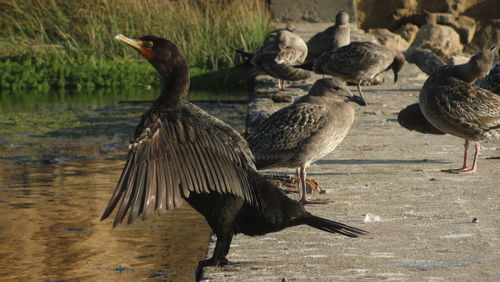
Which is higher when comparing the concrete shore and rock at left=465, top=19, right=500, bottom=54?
the concrete shore

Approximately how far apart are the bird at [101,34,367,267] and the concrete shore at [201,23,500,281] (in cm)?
25

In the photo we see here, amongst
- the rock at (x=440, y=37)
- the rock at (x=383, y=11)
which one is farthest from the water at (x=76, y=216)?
the rock at (x=383, y=11)

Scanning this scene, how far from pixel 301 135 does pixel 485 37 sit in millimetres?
22135

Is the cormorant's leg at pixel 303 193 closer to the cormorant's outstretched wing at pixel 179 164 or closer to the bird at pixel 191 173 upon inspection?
the bird at pixel 191 173

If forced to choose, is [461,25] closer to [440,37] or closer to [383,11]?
[440,37]

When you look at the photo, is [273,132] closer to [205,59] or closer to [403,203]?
[403,203]

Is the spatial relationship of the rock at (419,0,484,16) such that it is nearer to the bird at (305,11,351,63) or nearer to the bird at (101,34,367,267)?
the bird at (305,11,351,63)

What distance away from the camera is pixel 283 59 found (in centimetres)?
1409

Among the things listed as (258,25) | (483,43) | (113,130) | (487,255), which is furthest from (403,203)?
(483,43)

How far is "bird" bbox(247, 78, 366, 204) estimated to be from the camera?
7.31 meters

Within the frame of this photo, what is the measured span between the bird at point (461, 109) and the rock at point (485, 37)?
65.4ft


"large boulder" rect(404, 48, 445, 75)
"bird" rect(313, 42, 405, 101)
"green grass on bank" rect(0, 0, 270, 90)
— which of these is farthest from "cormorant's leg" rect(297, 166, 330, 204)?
"green grass on bank" rect(0, 0, 270, 90)

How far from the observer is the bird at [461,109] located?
8.46 meters

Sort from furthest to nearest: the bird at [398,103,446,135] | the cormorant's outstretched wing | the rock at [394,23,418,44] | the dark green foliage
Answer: the rock at [394,23,418,44] → the dark green foliage → the bird at [398,103,446,135] → the cormorant's outstretched wing
